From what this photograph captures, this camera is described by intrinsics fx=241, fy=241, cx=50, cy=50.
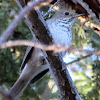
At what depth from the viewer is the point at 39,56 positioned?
3.56 meters

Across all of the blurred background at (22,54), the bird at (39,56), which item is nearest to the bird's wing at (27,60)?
the bird at (39,56)

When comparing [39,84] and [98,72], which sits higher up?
[98,72]

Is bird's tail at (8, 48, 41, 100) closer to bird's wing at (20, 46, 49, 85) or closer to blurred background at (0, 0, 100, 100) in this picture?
bird's wing at (20, 46, 49, 85)

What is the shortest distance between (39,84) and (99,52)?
3357 millimetres

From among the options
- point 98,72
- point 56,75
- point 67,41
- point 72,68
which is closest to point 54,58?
point 56,75

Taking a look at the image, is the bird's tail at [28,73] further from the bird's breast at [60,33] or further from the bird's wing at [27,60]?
the bird's breast at [60,33]

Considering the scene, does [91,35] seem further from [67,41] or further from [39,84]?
[39,84]

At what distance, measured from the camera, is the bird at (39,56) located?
10.6 ft

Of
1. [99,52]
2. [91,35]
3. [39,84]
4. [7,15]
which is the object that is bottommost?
[39,84]

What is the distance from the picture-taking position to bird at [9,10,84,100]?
322cm

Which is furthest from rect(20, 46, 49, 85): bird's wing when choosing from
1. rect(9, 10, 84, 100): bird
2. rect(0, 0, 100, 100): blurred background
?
rect(0, 0, 100, 100): blurred background

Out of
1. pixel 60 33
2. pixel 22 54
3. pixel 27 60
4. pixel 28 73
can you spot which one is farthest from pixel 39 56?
pixel 22 54

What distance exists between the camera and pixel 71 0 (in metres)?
3.39

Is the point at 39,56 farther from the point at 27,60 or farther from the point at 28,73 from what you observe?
the point at 28,73
